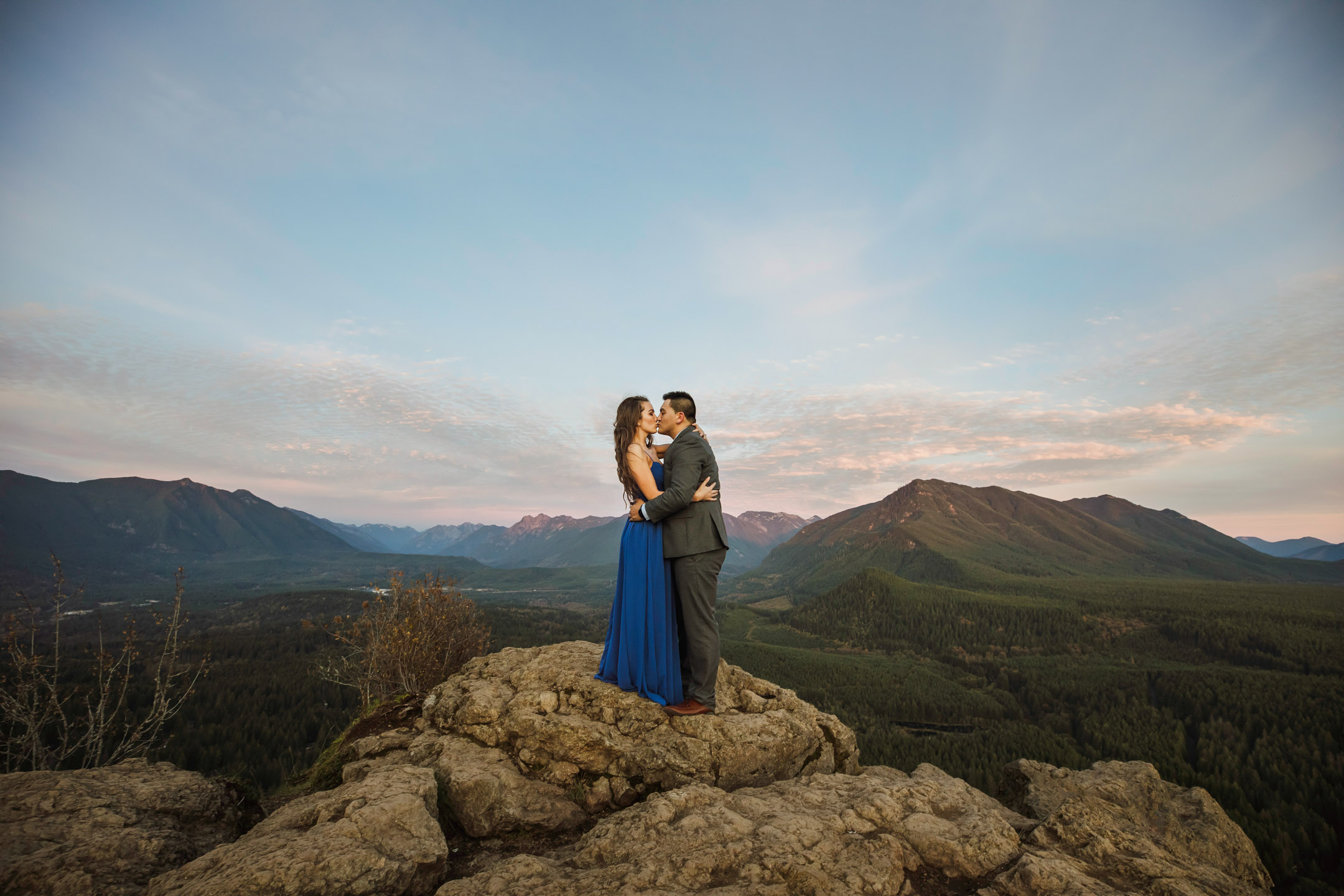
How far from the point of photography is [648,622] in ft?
21.7

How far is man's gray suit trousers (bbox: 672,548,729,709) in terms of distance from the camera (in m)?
6.26

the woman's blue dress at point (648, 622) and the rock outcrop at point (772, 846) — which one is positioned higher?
the woman's blue dress at point (648, 622)

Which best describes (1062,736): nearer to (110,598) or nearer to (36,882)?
(36,882)

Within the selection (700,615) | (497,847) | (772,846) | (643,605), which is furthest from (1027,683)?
(497,847)

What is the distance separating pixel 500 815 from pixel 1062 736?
236 feet

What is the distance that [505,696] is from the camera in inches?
264

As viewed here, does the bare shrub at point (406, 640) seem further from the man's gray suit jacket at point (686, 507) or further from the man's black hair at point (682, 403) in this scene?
the man's black hair at point (682, 403)

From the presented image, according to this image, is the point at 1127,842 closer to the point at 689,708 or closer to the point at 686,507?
the point at 689,708

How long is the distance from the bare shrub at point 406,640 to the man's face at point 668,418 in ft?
22.8

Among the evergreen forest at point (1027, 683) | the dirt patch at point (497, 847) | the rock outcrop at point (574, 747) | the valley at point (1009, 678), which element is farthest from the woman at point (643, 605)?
the evergreen forest at point (1027, 683)

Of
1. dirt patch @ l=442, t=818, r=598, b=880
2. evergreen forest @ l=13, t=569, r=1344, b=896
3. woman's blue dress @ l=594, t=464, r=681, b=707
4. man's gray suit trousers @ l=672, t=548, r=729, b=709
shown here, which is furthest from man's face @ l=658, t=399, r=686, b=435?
evergreen forest @ l=13, t=569, r=1344, b=896

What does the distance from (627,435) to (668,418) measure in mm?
629

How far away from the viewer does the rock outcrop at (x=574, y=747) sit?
528 cm

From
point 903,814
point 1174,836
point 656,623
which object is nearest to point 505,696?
point 656,623
